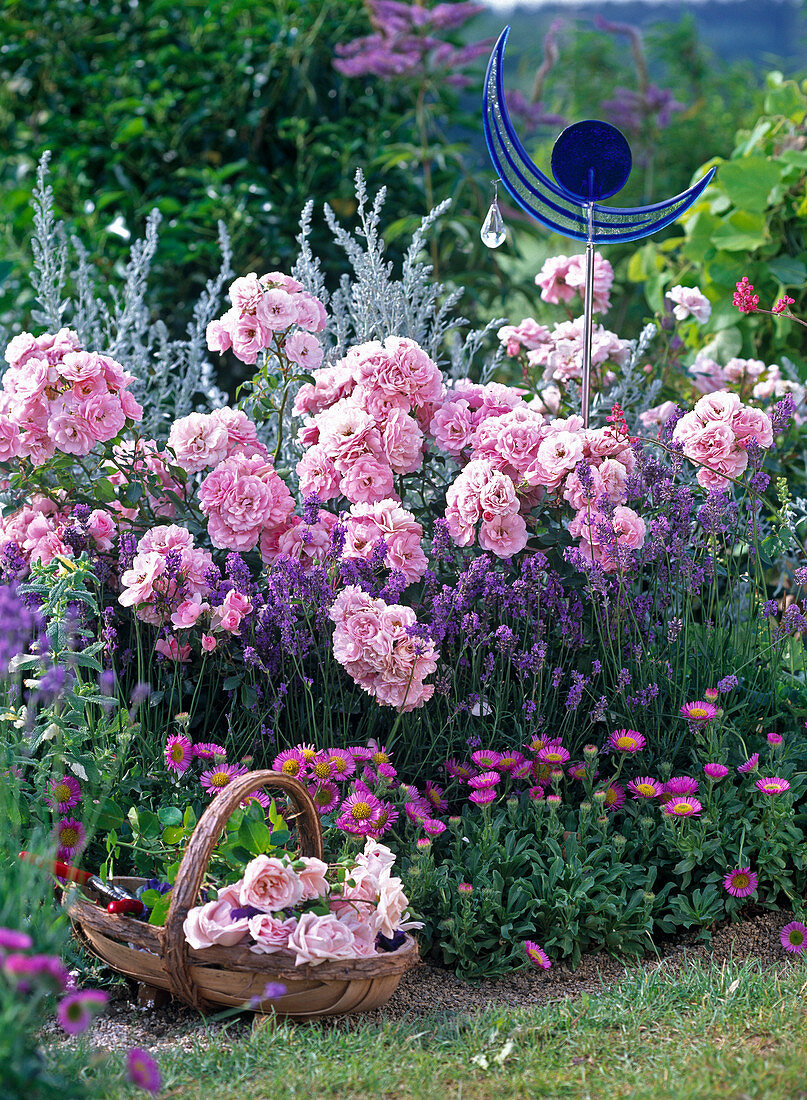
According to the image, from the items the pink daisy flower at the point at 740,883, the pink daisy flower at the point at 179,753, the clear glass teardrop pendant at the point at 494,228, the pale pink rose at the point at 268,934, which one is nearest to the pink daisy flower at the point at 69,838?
the pink daisy flower at the point at 179,753

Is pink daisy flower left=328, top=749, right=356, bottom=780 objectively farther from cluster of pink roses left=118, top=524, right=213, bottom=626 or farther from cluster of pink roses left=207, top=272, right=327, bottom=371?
cluster of pink roses left=207, top=272, right=327, bottom=371

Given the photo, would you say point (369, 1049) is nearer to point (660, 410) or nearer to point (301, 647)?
point (301, 647)

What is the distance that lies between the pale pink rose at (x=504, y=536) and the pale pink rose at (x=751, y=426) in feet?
1.88

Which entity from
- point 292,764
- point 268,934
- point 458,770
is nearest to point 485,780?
point 458,770

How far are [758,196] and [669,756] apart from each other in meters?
2.46

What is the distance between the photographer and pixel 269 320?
8.29ft

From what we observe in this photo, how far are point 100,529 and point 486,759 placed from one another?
106cm

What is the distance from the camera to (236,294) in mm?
2562

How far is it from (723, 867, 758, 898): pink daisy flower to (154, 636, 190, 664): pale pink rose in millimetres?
1268

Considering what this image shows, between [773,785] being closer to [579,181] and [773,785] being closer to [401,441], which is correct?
[401,441]

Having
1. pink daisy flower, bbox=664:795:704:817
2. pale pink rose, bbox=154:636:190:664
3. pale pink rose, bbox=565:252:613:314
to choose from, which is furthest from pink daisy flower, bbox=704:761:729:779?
pale pink rose, bbox=565:252:613:314

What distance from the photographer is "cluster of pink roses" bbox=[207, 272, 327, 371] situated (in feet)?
8.30

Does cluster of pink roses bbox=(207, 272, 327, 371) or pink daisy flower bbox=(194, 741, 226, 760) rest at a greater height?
cluster of pink roses bbox=(207, 272, 327, 371)

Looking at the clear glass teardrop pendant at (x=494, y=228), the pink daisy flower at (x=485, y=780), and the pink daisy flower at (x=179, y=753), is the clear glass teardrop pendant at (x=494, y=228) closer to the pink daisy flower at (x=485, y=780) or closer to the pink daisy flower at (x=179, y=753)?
the pink daisy flower at (x=485, y=780)
